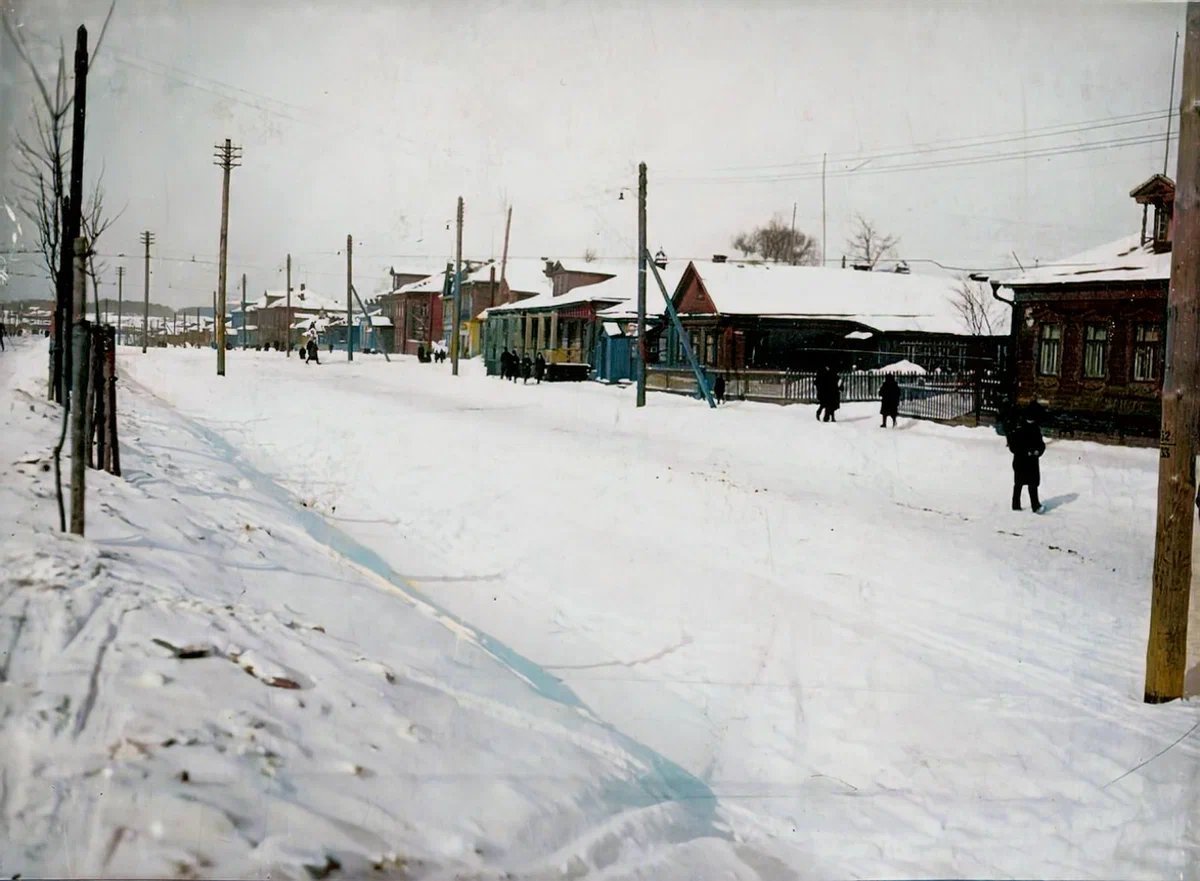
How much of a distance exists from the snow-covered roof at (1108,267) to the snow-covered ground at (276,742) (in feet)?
34.9

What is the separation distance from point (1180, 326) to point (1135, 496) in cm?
610

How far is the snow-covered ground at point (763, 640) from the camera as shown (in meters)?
3.68

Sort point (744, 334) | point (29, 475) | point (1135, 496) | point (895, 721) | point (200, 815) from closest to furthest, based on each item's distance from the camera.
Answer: point (200, 815)
point (895, 721)
point (29, 475)
point (1135, 496)
point (744, 334)

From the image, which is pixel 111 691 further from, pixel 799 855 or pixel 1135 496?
pixel 1135 496

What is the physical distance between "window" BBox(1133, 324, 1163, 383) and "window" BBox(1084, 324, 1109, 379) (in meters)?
0.52

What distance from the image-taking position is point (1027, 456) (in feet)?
32.5

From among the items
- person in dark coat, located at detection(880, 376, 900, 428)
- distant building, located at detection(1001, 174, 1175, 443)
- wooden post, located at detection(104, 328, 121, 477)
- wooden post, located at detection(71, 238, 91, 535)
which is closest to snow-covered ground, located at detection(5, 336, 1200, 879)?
wooden post, located at detection(104, 328, 121, 477)

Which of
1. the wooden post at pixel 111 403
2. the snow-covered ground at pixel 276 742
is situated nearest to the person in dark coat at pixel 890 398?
the snow-covered ground at pixel 276 742

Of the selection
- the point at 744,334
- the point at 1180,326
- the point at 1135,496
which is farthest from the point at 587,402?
the point at 1180,326

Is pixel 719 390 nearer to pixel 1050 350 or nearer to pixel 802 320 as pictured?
pixel 802 320

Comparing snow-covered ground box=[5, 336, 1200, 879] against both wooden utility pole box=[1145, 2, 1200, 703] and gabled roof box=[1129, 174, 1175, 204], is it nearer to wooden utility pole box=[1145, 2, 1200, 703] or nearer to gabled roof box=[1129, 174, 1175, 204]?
wooden utility pole box=[1145, 2, 1200, 703]

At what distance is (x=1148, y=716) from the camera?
4.78m

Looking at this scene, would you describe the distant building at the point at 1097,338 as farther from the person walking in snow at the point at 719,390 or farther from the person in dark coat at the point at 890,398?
the person walking in snow at the point at 719,390

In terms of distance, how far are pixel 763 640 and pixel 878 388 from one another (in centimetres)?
2015
